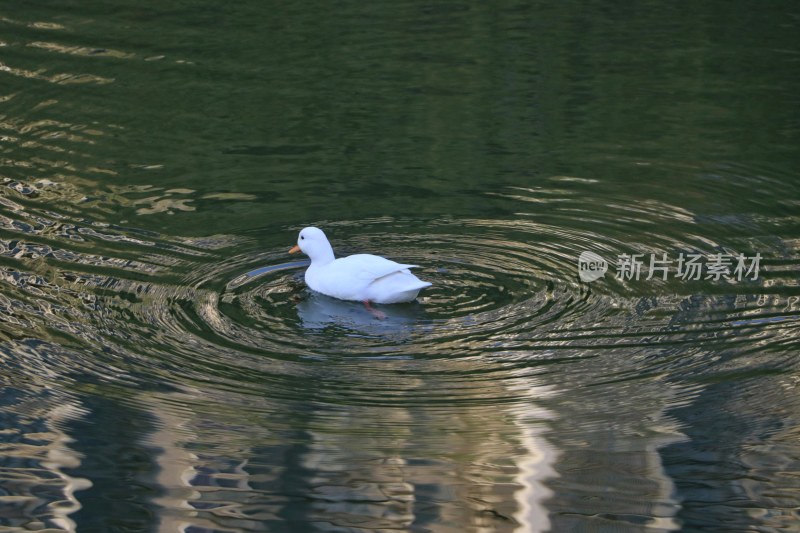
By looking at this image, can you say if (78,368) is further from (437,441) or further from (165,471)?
(437,441)

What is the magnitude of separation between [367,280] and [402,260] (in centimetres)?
97

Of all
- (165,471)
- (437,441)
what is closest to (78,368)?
(165,471)

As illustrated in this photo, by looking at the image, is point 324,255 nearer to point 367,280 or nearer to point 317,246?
point 317,246

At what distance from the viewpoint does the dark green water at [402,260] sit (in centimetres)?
623

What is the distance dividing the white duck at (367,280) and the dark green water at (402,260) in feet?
0.43

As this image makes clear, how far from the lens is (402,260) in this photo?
916 centimetres

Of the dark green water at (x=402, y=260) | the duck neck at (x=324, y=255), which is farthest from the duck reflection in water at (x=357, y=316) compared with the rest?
the duck neck at (x=324, y=255)

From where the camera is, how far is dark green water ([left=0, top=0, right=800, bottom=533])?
6.23 m

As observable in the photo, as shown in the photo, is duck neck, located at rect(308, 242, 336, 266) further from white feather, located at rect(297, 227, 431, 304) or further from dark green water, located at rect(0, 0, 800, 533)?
dark green water, located at rect(0, 0, 800, 533)

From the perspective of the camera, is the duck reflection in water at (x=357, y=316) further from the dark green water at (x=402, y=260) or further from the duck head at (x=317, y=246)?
the duck head at (x=317, y=246)

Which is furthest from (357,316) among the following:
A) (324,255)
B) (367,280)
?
(324,255)

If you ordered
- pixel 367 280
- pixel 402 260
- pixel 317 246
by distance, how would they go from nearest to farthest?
1. pixel 367 280
2. pixel 317 246
3. pixel 402 260

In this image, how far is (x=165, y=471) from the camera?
6.37 metres

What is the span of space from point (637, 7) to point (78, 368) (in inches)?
462
